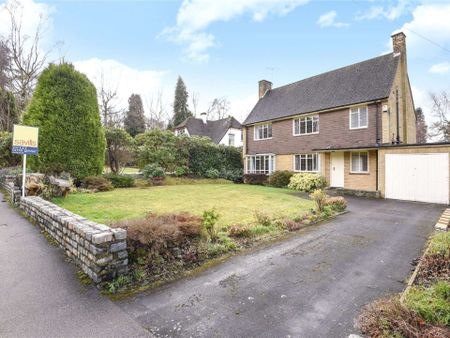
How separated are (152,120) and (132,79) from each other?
798 cm

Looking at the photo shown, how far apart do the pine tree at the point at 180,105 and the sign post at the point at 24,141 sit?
36777 mm

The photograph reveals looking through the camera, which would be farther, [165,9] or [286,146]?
[286,146]

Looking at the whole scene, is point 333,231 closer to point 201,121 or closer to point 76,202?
point 76,202

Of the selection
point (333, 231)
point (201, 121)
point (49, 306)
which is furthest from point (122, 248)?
point (201, 121)

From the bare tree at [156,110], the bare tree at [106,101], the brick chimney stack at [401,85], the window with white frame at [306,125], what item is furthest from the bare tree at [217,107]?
the brick chimney stack at [401,85]

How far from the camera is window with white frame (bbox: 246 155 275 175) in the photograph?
805 inches

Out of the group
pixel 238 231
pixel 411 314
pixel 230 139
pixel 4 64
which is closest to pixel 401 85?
pixel 238 231

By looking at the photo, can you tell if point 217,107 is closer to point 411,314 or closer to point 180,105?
point 180,105

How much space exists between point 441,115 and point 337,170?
2967 centimetres

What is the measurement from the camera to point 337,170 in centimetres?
1560

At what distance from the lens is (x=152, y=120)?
40.2m

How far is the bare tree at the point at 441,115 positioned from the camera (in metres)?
Result: 32.2

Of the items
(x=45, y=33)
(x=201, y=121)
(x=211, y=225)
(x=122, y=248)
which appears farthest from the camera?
(x=201, y=121)

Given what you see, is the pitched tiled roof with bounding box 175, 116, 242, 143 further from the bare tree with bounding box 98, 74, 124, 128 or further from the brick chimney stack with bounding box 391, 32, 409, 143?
the brick chimney stack with bounding box 391, 32, 409, 143
